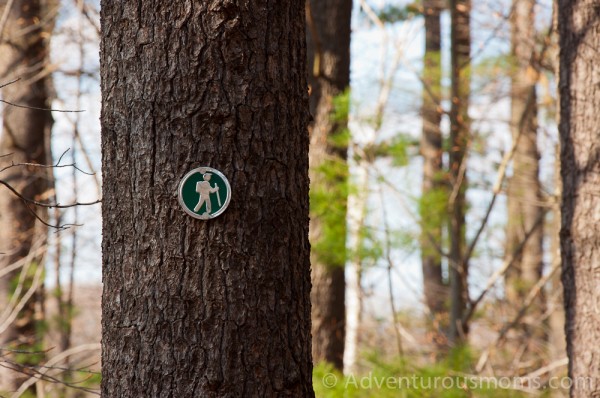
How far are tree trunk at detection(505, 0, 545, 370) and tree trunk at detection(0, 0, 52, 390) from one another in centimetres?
608

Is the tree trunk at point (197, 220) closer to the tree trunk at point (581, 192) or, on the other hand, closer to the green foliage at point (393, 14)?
the tree trunk at point (581, 192)

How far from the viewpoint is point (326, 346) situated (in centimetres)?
621

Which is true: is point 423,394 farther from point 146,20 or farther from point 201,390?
point 146,20

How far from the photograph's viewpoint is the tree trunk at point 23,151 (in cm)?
764

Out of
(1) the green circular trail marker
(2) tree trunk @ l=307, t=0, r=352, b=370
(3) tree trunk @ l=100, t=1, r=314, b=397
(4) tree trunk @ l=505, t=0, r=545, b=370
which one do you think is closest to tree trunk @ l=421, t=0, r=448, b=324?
(4) tree trunk @ l=505, t=0, r=545, b=370

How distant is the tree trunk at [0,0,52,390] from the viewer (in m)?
7.64

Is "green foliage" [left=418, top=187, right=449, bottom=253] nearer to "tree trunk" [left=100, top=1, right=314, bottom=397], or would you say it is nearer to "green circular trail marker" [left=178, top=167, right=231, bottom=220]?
"tree trunk" [left=100, top=1, right=314, bottom=397]

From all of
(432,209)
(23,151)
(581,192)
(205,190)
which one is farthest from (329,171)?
(205,190)

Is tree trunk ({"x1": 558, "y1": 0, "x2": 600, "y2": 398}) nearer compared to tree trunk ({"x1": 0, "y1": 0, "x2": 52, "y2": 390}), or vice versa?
tree trunk ({"x1": 558, "y1": 0, "x2": 600, "y2": 398})

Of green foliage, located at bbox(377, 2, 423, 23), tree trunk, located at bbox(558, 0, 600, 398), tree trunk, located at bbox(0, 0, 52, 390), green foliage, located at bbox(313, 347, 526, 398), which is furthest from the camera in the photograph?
green foliage, located at bbox(377, 2, 423, 23)

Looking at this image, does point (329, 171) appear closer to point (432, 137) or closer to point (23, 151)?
point (23, 151)

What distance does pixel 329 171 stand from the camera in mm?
6039

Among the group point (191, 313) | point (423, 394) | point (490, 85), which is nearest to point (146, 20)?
point (191, 313)

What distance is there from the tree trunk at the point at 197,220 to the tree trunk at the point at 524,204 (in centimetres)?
776
